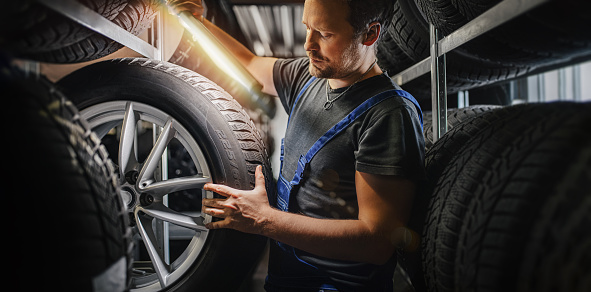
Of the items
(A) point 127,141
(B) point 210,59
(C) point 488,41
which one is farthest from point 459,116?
(A) point 127,141

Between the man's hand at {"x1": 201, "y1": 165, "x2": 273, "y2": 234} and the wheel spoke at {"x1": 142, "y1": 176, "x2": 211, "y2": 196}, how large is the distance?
3cm

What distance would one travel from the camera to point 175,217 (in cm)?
99

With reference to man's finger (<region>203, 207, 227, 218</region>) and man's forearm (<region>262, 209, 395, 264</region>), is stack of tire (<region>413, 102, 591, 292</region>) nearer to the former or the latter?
man's forearm (<region>262, 209, 395, 264</region>)

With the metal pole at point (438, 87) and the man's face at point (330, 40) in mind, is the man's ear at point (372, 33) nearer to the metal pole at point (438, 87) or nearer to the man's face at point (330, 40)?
the man's face at point (330, 40)

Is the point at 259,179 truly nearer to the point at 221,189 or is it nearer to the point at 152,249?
the point at 221,189

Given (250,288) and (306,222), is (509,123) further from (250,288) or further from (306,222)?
(250,288)

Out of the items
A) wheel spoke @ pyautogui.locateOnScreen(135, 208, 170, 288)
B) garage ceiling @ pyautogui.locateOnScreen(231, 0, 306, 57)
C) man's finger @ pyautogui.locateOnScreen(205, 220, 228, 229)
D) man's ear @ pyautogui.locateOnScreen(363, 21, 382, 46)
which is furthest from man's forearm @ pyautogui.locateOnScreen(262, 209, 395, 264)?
garage ceiling @ pyautogui.locateOnScreen(231, 0, 306, 57)

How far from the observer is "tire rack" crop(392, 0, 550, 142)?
2.40 ft

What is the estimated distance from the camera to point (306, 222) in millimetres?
1010

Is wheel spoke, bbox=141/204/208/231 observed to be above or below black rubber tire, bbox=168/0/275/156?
below

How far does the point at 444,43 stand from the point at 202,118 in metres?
0.83

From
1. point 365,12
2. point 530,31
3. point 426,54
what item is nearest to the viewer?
point 530,31

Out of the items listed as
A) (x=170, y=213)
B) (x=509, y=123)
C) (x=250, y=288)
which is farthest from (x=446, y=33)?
(x=250, y=288)

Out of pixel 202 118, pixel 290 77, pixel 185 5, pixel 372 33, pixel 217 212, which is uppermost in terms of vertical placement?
pixel 185 5
